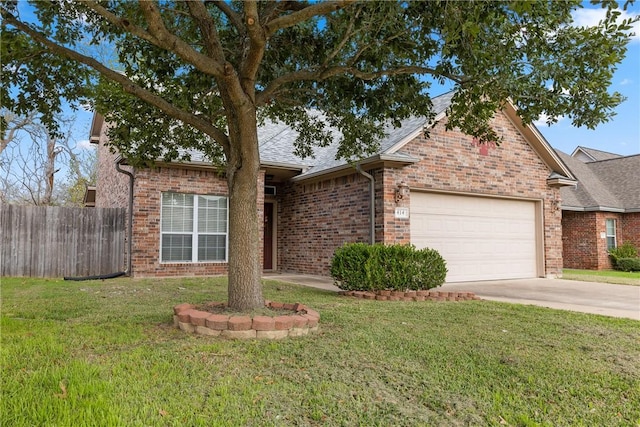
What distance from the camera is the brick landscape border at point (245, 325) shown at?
4.66 meters

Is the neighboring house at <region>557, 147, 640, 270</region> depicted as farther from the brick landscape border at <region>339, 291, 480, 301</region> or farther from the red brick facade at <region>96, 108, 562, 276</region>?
the brick landscape border at <region>339, 291, 480, 301</region>

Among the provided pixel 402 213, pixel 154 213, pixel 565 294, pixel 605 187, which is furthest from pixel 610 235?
Result: pixel 154 213

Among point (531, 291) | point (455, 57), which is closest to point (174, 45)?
point (455, 57)

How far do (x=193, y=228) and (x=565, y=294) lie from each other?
914 cm

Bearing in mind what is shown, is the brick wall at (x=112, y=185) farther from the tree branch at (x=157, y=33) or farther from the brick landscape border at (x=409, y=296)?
the brick landscape border at (x=409, y=296)

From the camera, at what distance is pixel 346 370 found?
3.71 metres

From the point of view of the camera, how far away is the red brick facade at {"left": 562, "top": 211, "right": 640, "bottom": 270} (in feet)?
59.2

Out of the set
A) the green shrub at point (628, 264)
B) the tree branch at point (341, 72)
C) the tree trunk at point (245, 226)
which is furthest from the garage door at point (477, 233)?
the green shrub at point (628, 264)

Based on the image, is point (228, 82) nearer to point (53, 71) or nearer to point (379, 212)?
→ point (53, 71)

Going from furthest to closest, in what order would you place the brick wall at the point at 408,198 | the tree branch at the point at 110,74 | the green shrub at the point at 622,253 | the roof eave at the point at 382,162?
the green shrub at the point at 622,253 < the brick wall at the point at 408,198 < the roof eave at the point at 382,162 < the tree branch at the point at 110,74

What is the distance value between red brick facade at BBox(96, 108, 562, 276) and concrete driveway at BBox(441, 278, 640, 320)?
6.02 ft

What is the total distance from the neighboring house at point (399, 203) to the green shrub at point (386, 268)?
1.86 meters

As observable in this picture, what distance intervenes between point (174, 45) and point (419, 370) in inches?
155

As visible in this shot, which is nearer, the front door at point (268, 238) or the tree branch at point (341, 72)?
the tree branch at point (341, 72)
